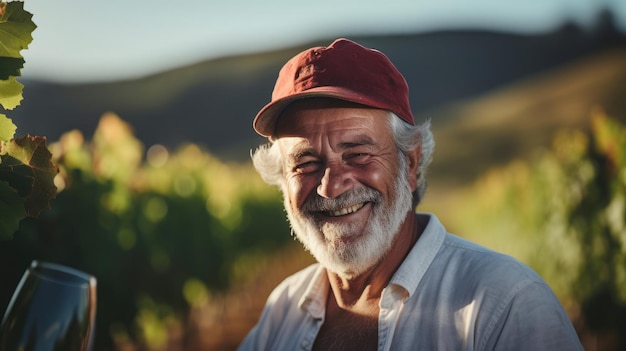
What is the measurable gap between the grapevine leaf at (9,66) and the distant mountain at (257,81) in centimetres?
7039

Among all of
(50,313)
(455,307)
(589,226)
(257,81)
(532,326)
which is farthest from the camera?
(257,81)

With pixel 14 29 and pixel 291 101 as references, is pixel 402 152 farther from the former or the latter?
pixel 14 29

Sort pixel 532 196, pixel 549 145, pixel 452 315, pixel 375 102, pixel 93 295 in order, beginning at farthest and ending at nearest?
pixel 549 145 → pixel 532 196 → pixel 375 102 → pixel 452 315 → pixel 93 295

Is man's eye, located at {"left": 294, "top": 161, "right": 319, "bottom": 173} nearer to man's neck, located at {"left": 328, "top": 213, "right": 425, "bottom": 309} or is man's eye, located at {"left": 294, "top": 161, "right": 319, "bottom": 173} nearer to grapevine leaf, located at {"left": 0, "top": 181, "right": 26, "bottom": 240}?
man's neck, located at {"left": 328, "top": 213, "right": 425, "bottom": 309}

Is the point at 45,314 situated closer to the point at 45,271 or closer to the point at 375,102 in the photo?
the point at 45,271

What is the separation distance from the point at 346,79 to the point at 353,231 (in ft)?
1.88

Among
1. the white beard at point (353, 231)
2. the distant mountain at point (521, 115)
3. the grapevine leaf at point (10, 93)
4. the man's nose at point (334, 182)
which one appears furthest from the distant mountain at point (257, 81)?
the grapevine leaf at point (10, 93)

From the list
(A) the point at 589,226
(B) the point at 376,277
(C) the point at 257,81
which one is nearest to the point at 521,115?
(C) the point at 257,81

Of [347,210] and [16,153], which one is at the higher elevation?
[16,153]

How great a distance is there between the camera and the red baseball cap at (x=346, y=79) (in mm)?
2404

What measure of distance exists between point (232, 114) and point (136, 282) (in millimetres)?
76755

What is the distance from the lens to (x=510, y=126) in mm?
67750

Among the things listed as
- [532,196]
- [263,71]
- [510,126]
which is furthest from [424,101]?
[532,196]

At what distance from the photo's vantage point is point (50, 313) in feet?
4.47
